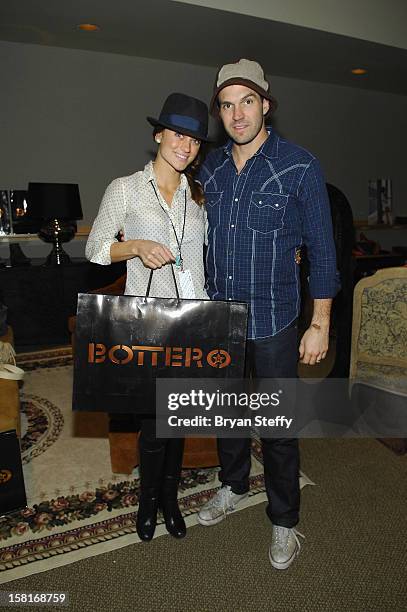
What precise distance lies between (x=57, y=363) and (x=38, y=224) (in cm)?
145

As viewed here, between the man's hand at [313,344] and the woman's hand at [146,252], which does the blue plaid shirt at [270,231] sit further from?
the woman's hand at [146,252]

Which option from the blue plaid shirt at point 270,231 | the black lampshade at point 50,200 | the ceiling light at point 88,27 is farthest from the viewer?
the black lampshade at point 50,200

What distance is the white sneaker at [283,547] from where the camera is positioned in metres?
1.74

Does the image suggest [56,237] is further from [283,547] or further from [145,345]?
[283,547]

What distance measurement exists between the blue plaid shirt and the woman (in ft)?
0.29

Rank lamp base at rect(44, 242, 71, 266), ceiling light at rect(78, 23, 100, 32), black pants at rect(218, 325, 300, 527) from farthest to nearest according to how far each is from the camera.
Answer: lamp base at rect(44, 242, 71, 266) → ceiling light at rect(78, 23, 100, 32) → black pants at rect(218, 325, 300, 527)

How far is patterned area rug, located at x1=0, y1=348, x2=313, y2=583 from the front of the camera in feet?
6.10

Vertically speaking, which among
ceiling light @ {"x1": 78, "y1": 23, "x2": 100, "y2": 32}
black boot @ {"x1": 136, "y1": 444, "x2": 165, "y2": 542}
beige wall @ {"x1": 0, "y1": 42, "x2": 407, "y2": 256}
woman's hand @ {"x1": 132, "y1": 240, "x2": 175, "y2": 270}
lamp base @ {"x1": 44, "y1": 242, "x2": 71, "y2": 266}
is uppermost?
ceiling light @ {"x1": 78, "y1": 23, "x2": 100, "y2": 32}

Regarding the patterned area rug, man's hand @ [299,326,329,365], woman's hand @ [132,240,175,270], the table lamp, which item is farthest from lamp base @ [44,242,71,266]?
man's hand @ [299,326,329,365]

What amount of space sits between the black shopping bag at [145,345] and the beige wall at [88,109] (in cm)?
356

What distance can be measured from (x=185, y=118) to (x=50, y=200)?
2.92 metres

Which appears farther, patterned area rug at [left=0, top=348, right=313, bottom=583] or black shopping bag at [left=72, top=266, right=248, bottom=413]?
patterned area rug at [left=0, top=348, right=313, bottom=583]

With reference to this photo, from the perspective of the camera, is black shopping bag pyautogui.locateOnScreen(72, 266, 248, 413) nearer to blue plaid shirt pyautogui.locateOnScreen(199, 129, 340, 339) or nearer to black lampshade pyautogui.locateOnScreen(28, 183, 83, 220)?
blue plaid shirt pyautogui.locateOnScreen(199, 129, 340, 339)

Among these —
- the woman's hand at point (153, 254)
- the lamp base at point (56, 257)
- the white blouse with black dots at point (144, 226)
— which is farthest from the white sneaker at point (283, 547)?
the lamp base at point (56, 257)
